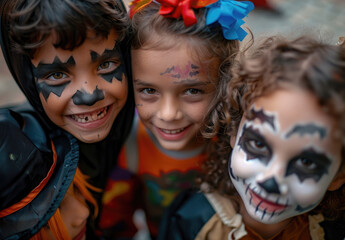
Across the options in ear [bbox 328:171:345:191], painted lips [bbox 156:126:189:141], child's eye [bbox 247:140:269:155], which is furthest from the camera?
painted lips [bbox 156:126:189:141]

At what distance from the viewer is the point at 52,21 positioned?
1255 mm

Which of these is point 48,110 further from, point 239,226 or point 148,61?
point 239,226

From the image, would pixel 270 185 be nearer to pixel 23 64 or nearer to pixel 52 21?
pixel 52 21

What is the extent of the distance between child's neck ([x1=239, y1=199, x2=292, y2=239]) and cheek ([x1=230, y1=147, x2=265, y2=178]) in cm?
36

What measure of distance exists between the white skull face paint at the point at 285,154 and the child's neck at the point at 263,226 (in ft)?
0.87

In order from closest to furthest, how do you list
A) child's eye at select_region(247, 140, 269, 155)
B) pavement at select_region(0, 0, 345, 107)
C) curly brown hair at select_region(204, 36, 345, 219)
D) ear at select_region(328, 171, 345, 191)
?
curly brown hair at select_region(204, 36, 345, 219) < child's eye at select_region(247, 140, 269, 155) < ear at select_region(328, 171, 345, 191) < pavement at select_region(0, 0, 345, 107)

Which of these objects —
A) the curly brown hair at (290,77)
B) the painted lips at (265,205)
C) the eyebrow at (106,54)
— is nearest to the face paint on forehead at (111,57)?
the eyebrow at (106,54)

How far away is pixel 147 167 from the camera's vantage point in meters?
1.92

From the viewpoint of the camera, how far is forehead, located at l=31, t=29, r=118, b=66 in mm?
1298

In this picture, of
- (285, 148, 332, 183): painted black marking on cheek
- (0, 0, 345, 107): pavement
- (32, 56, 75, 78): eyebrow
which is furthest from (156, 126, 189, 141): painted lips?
(0, 0, 345, 107): pavement

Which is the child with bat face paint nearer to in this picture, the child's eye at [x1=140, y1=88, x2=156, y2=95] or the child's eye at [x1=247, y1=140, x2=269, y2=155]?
the child's eye at [x1=140, y1=88, x2=156, y2=95]

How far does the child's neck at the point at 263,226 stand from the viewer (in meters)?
1.49

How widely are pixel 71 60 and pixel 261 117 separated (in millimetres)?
760

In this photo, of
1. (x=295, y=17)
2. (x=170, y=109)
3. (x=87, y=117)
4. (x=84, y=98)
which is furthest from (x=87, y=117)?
(x=295, y=17)
